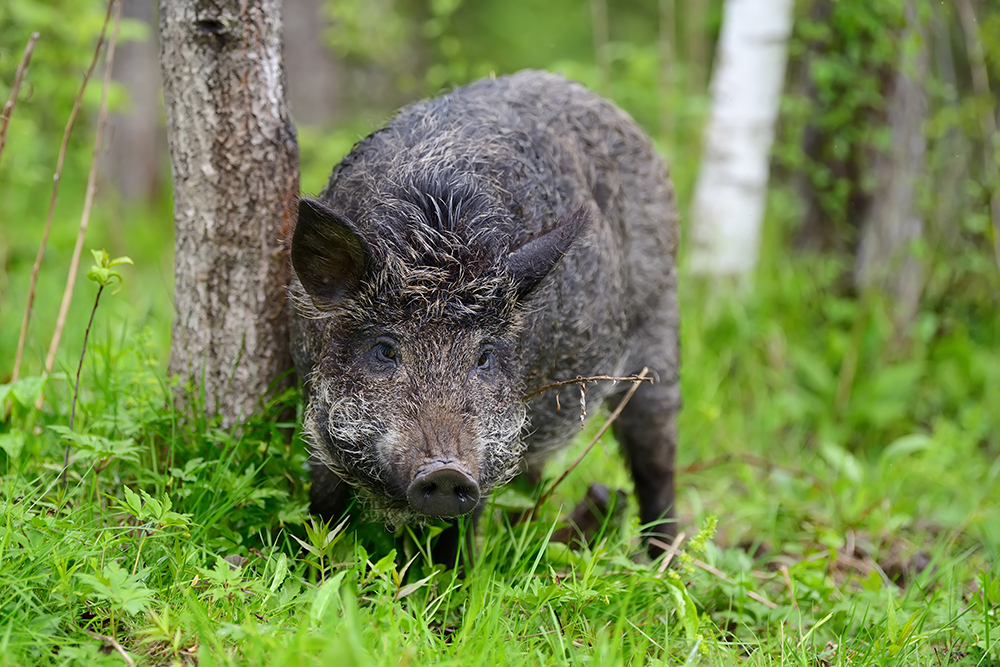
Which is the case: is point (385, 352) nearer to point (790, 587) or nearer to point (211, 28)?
point (211, 28)

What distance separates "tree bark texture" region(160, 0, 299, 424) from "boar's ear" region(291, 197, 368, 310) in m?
0.45

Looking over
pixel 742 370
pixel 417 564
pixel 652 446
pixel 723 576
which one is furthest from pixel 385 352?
pixel 742 370

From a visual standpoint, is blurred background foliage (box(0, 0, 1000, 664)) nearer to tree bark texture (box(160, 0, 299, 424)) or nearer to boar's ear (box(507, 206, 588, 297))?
tree bark texture (box(160, 0, 299, 424))

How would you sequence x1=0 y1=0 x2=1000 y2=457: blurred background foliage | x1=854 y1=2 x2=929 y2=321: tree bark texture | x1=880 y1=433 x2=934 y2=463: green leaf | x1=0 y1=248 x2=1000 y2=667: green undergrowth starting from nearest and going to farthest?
x1=0 y1=248 x2=1000 y2=667: green undergrowth < x1=880 y1=433 x2=934 y2=463: green leaf < x1=0 y1=0 x2=1000 y2=457: blurred background foliage < x1=854 y1=2 x2=929 y2=321: tree bark texture

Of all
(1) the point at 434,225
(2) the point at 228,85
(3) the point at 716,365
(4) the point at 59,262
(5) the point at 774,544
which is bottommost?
(5) the point at 774,544

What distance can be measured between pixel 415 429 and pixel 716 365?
343 cm

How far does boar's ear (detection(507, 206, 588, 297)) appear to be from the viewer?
298 centimetres

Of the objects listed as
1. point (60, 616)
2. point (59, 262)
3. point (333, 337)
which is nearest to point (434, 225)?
point (333, 337)

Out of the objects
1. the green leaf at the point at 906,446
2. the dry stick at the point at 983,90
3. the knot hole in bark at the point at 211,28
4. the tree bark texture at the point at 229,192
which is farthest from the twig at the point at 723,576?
the dry stick at the point at 983,90

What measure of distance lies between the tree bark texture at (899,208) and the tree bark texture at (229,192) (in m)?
4.41

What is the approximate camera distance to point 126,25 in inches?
196

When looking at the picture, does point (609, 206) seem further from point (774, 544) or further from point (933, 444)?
point (933, 444)

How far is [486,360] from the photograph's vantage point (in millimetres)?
2992

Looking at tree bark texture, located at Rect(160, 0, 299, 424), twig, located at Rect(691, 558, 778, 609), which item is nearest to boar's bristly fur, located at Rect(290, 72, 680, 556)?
tree bark texture, located at Rect(160, 0, 299, 424)
